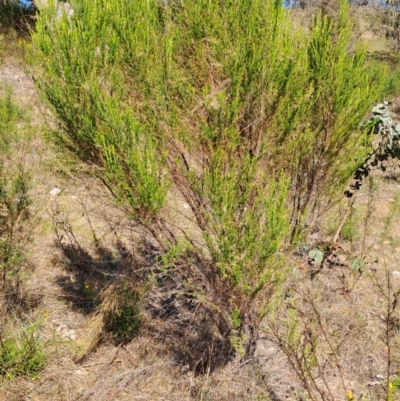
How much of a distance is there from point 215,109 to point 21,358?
2317mm

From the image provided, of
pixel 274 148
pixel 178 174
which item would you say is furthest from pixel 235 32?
pixel 178 174

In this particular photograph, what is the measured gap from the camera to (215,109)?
276 centimetres

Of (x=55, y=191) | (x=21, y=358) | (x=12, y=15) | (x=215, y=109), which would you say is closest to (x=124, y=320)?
(x=21, y=358)

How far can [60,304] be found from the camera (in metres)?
3.84

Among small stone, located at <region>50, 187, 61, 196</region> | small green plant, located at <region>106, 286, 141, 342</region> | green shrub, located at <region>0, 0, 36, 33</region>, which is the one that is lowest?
small green plant, located at <region>106, 286, 141, 342</region>

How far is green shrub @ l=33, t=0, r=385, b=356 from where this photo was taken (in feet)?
8.00

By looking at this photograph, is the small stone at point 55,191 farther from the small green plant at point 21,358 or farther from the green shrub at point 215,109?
the green shrub at point 215,109

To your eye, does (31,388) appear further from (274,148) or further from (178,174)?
(274,148)

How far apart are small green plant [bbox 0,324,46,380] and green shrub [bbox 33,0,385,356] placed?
128 cm

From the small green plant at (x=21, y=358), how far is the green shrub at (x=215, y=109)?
4.20 ft

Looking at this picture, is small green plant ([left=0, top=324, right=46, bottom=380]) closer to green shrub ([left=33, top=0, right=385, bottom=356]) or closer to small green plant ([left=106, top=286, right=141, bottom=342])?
small green plant ([left=106, top=286, right=141, bottom=342])

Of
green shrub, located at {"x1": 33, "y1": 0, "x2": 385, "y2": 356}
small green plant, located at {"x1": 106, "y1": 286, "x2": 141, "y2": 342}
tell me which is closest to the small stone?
small green plant, located at {"x1": 106, "y1": 286, "x2": 141, "y2": 342}

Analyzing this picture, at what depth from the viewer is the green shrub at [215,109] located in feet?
8.00

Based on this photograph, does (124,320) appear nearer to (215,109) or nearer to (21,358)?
(21,358)
